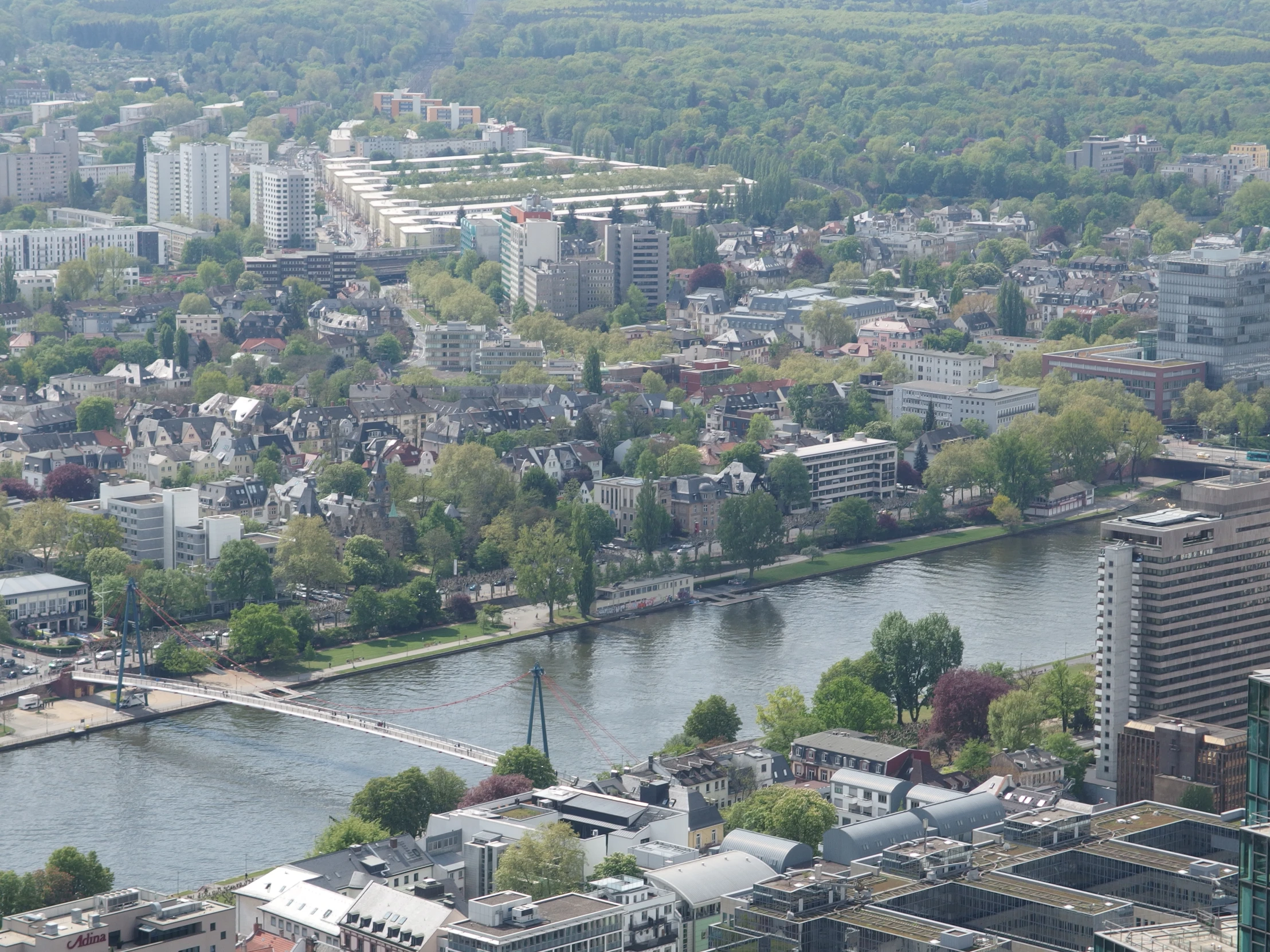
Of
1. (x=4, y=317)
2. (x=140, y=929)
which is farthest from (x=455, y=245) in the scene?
(x=140, y=929)

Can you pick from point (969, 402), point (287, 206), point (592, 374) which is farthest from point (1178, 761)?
point (287, 206)

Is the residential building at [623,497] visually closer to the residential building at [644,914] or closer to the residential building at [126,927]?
the residential building at [644,914]

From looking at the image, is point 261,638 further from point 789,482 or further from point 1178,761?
point 1178,761

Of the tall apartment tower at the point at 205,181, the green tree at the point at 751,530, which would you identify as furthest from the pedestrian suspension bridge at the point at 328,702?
the tall apartment tower at the point at 205,181

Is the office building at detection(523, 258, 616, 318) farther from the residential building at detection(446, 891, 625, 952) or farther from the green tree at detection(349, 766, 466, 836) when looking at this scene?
the residential building at detection(446, 891, 625, 952)

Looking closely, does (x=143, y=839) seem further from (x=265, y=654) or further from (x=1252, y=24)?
(x=1252, y=24)

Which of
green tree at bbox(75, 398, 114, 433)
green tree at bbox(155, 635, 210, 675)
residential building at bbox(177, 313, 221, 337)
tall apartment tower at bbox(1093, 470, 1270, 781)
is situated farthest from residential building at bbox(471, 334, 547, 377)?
tall apartment tower at bbox(1093, 470, 1270, 781)

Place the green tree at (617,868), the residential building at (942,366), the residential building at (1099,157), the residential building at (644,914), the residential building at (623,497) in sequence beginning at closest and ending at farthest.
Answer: the residential building at (644,914) → the green tree at (617,868) → the residential building at (623,497) → the residential building at (942,366) → the residential building at (1099,157)
